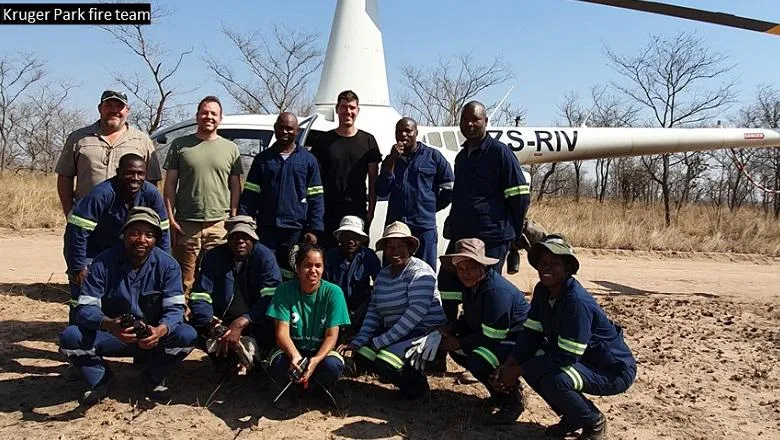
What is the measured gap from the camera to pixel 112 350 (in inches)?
154

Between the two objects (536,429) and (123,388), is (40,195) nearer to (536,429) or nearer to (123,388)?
(123,388)

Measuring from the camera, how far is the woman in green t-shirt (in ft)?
12.8

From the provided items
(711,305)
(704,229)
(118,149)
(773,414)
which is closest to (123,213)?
(118,149)

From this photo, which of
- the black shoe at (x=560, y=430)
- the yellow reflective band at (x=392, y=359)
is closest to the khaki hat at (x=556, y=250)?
the black shoe at (x=560, y=430)

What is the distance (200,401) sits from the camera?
163 inches

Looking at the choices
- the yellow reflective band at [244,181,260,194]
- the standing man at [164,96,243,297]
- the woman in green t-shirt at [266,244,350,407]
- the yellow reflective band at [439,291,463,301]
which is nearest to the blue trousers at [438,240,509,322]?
the yellow reflective band at [439,291,463,301]

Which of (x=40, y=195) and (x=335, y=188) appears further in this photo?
(x=40, y=195)

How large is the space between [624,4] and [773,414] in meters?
3.67

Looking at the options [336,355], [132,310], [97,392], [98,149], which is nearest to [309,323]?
[336,355]

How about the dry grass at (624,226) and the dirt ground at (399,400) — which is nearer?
the dirt ground at (399,400)

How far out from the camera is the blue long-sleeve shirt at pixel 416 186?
486 cm

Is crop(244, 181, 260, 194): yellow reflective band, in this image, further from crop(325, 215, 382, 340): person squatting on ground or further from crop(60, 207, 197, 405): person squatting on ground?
crop(60, 207, 197, 405): person squatting on ground

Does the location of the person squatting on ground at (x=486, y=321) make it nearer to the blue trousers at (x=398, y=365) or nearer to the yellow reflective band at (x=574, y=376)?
the blue trousers at (x=398, y=365)

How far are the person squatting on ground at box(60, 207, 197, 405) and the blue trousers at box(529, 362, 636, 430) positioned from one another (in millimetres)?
2168
